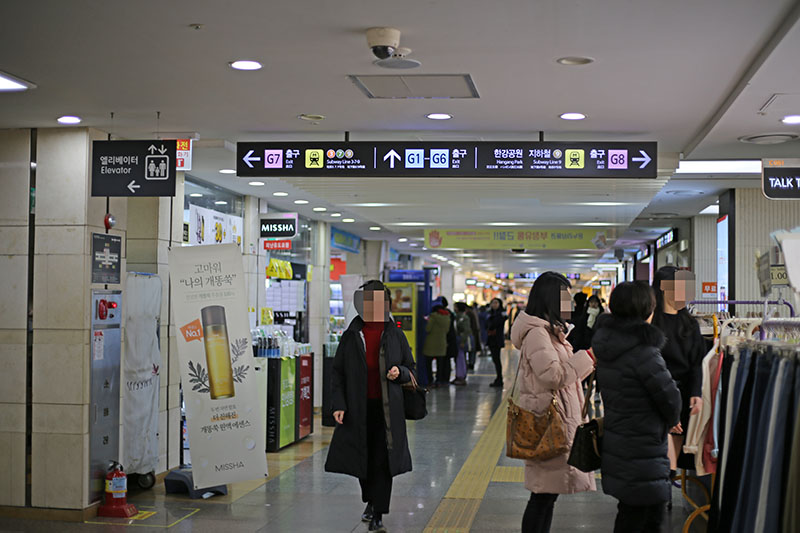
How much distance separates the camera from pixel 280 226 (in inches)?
414

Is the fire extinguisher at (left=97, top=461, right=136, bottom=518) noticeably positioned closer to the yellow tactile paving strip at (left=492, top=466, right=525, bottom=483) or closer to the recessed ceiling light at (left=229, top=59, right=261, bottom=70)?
the yellow tactile paving strip at (left=492, top=466, right=525, bottom=483)

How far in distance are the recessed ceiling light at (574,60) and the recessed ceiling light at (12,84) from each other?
318cm

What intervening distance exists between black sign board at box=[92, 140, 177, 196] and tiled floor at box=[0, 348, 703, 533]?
7.58 ft

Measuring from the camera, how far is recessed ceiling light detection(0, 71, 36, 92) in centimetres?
505

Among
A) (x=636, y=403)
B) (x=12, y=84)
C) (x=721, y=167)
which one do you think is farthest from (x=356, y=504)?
(x=721, y=167)

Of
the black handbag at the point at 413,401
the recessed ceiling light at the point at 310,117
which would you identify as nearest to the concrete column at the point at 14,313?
the recessed ceiling light at the point at 310,117

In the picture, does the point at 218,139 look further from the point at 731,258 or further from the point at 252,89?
the point at 731,258

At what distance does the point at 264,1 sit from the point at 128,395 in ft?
13.1

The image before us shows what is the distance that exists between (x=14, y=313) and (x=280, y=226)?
176 inches

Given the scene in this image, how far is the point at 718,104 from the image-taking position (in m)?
5.68

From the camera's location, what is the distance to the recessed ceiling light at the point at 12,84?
16.6ft

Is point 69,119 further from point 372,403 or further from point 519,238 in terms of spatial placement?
point 519,238

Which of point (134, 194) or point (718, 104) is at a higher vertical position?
point (718, 104)

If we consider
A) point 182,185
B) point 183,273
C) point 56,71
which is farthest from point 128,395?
point 56,71
